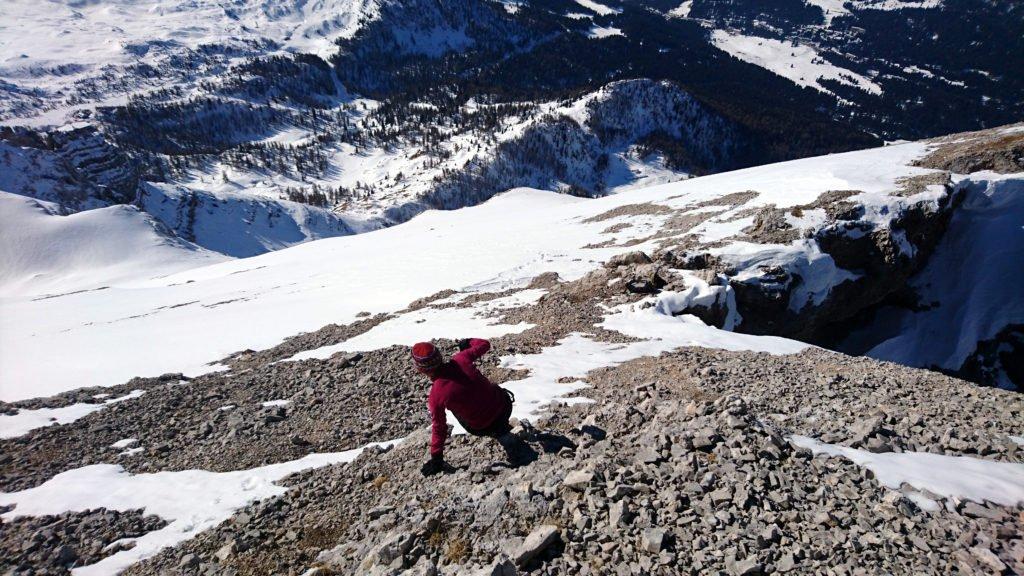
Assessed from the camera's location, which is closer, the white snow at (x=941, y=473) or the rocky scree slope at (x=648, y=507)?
the rocky scree slope at (x=648, y=507)

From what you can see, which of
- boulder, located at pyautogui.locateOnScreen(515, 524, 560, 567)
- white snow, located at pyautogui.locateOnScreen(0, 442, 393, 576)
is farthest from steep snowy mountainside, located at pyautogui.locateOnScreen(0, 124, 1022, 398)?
boulder, located at pyautogui.locateOnScreen(515, 524, 560, 567)

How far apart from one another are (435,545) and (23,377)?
2241cm

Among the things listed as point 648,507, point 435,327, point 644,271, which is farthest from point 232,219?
point 648,507

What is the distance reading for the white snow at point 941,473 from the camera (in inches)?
213

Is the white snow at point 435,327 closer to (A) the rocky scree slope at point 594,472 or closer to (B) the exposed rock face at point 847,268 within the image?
(A) the rocky scree slope at point 594,472

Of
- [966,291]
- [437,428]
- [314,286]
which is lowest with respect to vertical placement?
[966,291]

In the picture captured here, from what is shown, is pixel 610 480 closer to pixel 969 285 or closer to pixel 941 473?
pixel 941 473

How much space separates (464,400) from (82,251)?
269ft

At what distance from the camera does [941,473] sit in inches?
231

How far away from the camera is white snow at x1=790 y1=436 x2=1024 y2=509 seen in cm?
540

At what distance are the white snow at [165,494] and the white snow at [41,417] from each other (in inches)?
166

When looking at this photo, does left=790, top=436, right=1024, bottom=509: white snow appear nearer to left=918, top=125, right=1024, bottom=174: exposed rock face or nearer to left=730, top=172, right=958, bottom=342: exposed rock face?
left=730, top=172, right=958, bottom=342: exposed rock face

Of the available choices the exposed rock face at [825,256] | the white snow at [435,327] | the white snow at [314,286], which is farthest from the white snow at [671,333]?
the white snow at [314,286]

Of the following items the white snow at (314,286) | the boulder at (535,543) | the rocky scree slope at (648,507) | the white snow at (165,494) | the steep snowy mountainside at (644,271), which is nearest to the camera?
the rocky scree slope at (648,507)
